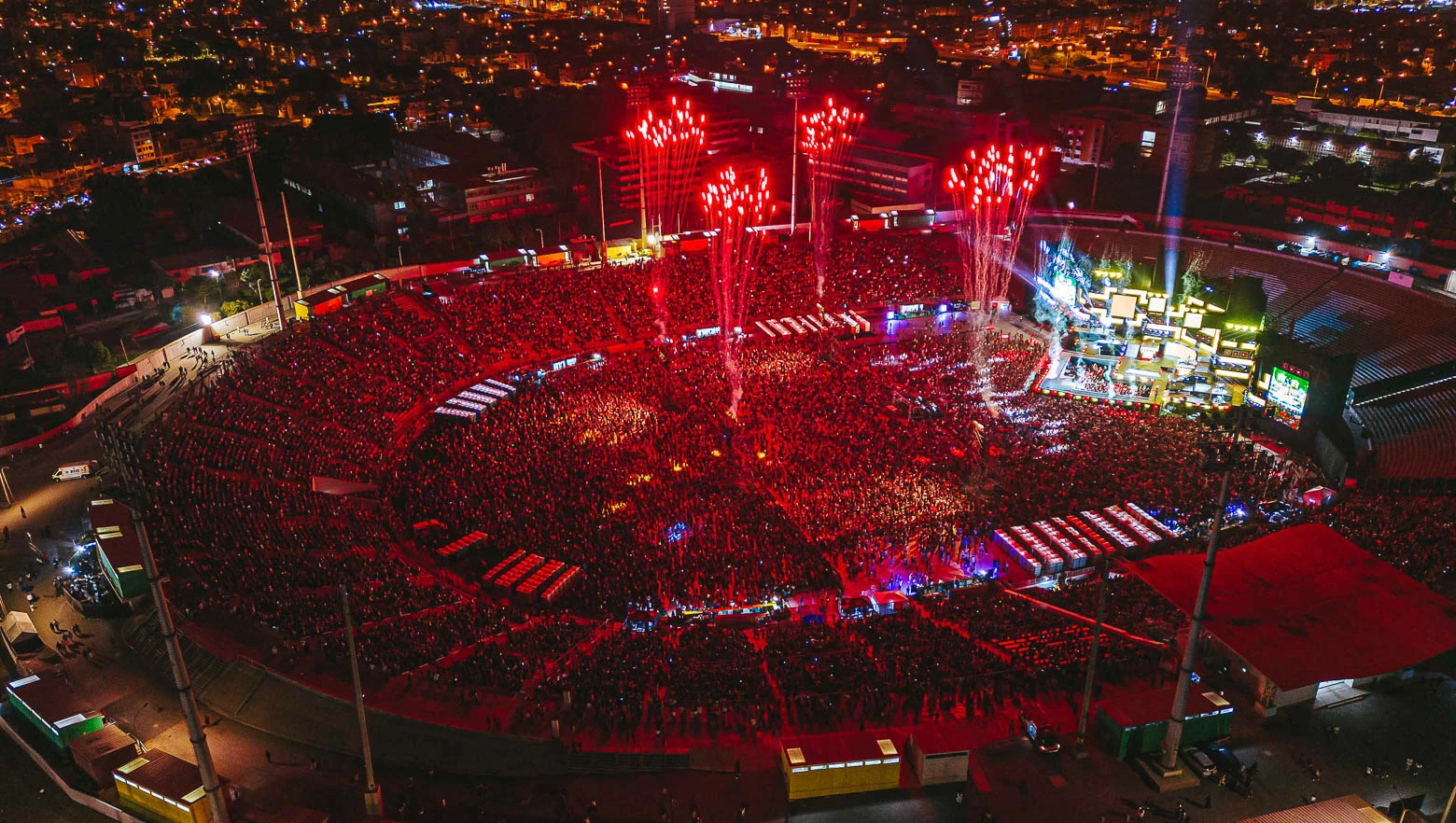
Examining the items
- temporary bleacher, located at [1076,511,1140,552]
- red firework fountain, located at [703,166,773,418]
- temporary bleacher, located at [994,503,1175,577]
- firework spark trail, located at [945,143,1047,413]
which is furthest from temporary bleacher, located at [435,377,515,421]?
temporary bleacher, located at [1076,511,1140,552]

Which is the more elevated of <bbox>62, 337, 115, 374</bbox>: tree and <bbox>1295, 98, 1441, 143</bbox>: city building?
<bbox>1295, 98, 1441, 143</bbox>: city building

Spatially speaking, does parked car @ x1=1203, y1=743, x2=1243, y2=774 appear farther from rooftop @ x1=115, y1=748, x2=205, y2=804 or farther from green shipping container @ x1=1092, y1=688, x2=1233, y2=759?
rooftop @ x1=115, y1=748, x2=205, y2=804

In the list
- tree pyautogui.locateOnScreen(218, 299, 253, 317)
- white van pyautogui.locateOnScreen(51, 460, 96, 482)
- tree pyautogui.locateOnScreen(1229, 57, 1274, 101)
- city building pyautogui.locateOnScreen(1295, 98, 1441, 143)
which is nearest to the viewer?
white van pyautogui.locateOnScreen(51, 460, 96, 482)

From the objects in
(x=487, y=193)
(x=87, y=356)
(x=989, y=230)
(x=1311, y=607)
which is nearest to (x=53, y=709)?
(x=87, y=356)

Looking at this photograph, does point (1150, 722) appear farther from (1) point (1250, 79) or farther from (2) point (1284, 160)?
(1) point (1250, 79)

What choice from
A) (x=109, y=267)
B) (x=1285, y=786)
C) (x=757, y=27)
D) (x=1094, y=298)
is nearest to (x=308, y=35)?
(x=757, y=27)

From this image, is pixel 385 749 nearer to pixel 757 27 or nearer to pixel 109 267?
pixel 109 267
